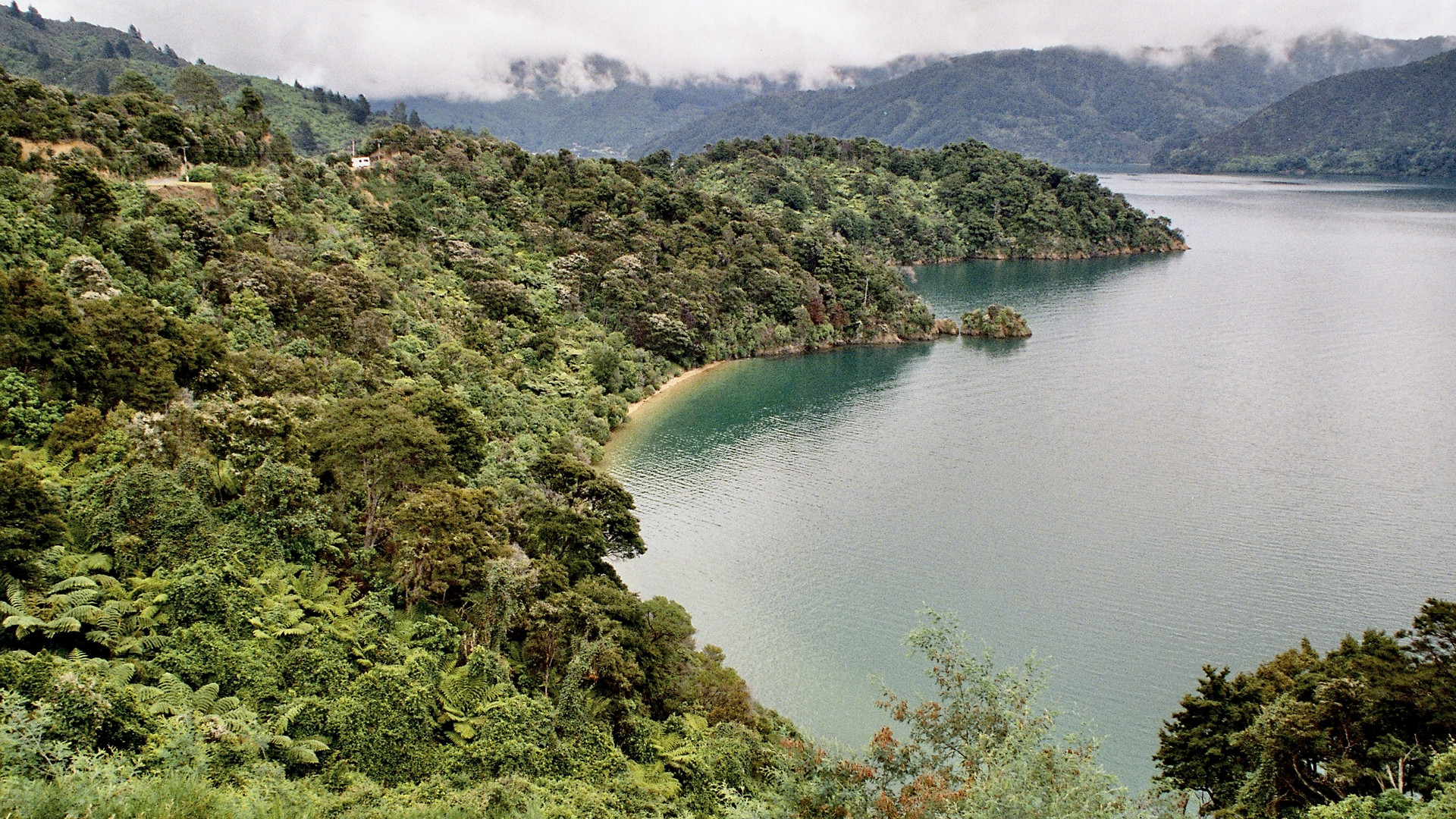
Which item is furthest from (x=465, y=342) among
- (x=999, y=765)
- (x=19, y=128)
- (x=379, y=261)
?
(x=999, y=765)

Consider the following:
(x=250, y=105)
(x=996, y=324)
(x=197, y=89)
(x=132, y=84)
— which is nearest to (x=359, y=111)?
(x=132, y=84)

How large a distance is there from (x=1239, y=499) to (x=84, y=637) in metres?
37.6

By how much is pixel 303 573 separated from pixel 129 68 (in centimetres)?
9435

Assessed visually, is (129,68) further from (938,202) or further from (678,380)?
(938,202)

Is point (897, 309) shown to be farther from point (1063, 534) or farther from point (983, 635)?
point (983, 635)

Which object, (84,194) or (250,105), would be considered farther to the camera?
(250,105)

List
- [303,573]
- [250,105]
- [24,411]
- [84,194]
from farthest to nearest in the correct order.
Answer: [250,105], [84,194], [24,411], [303,573]

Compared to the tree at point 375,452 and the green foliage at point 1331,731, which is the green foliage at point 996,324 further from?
the tree at point 375,452

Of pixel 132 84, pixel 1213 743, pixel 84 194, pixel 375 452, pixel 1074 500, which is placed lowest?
pixel 1074 500

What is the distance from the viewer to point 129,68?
Answer: 8469 centimetres

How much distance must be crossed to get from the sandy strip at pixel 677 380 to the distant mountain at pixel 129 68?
50.3 metres

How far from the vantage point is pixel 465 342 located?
4134 centimetres

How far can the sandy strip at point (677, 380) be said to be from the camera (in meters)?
47.2

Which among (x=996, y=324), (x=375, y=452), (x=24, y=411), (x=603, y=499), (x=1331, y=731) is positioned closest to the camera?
(x=1331, y=731)
